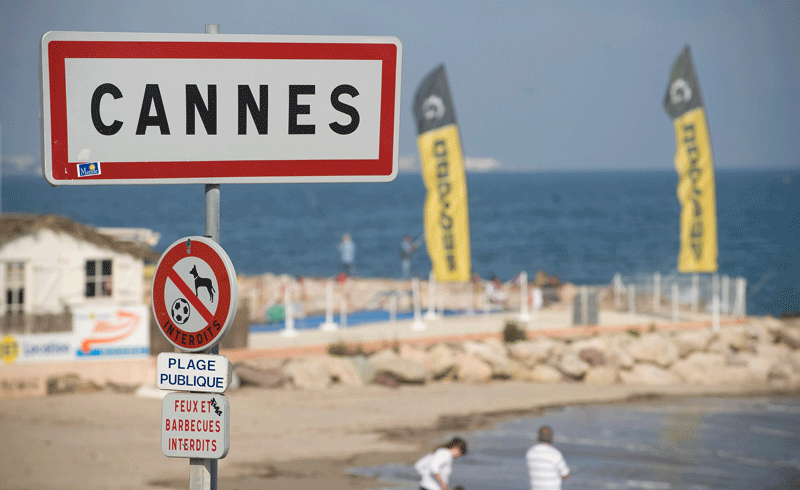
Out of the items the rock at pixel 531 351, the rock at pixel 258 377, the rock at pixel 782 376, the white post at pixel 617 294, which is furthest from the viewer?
the white post at pixel 617 294

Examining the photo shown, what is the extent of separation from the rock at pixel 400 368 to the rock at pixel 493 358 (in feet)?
5.08

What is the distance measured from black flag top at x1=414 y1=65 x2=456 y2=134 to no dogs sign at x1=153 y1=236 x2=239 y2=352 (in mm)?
19910

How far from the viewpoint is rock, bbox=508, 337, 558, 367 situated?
22.9 meters

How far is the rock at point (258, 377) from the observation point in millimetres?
19906

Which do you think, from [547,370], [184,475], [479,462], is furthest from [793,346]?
[184,475]

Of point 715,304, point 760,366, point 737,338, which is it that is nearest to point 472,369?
point 760,366

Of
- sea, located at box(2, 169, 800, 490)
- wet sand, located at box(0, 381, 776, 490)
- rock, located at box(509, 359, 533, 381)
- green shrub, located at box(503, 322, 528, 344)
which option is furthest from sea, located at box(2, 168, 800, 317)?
wet sand, located at box(0, 381, 776, 490)

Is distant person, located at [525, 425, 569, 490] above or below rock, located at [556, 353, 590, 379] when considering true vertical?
above

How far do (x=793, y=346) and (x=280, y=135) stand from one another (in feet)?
86.2

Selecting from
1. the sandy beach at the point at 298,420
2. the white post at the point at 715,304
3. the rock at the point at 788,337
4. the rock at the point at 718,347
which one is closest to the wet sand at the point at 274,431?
the sandy beach at the point at 298,420

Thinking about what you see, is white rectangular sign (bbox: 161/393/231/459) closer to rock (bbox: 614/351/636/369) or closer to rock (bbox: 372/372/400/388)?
rock (bbox: 372/372/400/388)

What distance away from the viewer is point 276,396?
19547 mm

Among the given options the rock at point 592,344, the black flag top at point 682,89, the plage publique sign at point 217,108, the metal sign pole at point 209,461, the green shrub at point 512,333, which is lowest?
the rock at point 592,344

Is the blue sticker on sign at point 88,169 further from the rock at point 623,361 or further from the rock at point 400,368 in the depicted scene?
the rock at point 623,361
